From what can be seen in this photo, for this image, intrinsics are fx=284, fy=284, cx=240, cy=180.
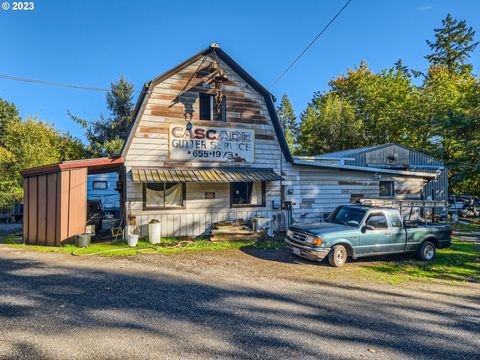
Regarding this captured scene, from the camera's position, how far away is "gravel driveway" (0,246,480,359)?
4.00m

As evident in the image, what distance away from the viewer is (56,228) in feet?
34.0

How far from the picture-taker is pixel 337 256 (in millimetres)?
8781

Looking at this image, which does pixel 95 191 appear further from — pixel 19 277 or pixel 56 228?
pixel 19 277

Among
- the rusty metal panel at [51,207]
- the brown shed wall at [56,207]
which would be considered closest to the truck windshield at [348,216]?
the brown shed wall at [56,207]

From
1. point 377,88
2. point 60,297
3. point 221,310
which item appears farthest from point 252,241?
point 377,88

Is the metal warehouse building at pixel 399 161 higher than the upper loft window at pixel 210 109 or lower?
lower

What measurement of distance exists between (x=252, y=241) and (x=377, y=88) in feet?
97.1

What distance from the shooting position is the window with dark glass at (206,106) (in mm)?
13141

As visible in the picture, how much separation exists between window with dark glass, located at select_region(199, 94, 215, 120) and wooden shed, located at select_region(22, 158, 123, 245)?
4674mm

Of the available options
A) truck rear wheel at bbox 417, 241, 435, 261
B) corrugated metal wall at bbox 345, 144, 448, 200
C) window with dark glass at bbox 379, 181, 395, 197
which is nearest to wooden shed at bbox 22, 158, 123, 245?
truck rear wheel at bbox 417, 241, 435, 261

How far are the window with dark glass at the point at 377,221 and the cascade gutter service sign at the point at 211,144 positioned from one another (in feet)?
19.9

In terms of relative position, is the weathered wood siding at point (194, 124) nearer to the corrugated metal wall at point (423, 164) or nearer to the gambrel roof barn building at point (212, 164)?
the gambrel roof barn building at point (212, 164)

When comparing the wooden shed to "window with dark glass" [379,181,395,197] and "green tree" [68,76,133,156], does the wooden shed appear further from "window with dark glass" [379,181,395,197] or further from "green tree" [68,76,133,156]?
"green tree" [68,76,133,156]

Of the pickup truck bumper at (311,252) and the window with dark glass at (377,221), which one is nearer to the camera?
the pickup truck bumper at (311,252)
